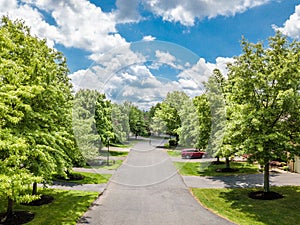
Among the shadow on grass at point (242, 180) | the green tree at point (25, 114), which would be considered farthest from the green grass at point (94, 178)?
the shadow on grass at point (242, 180)

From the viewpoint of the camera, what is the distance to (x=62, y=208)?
12.2 metres

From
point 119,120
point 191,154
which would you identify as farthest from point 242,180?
point 119,120

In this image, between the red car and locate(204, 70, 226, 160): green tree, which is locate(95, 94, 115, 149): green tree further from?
locate(204, 70, 226, 160): green tree

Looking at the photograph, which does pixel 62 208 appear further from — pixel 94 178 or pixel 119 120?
pixel 119 120

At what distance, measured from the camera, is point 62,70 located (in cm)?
1825

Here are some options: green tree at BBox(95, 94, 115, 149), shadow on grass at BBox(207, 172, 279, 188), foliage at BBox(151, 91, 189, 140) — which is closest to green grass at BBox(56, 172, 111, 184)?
green tree at BBox(95, 94, 115, 149)

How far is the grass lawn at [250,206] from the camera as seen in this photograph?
35.9 feet

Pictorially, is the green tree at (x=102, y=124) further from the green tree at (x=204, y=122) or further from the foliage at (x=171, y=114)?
the foliage at (x=171, y=114)

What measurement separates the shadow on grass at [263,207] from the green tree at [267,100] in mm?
1535

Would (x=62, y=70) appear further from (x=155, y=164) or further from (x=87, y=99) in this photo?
(x=155, y=164)

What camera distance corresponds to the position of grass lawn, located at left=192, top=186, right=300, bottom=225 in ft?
35.9

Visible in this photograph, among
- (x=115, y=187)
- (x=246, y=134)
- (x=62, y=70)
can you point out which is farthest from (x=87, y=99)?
(x=246, y=134)

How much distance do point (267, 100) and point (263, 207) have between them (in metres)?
5.68

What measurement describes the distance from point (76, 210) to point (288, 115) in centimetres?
1210
